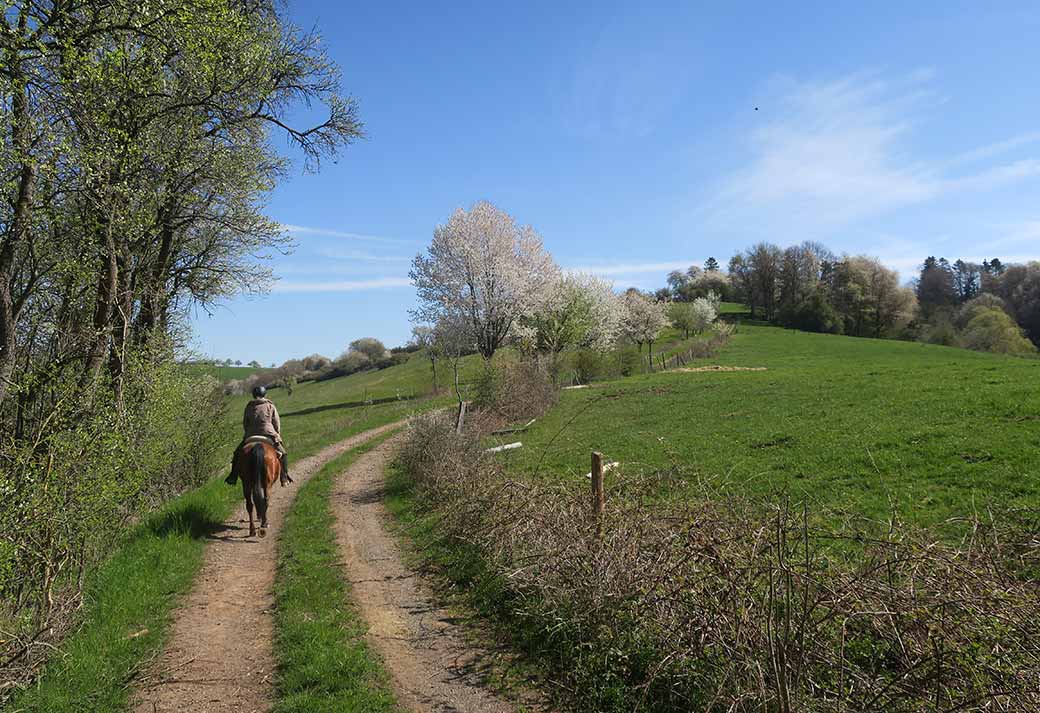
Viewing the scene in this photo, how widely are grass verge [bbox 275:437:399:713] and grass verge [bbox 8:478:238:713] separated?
1443mm

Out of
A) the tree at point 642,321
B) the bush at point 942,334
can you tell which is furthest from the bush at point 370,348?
the bush at point 942,334

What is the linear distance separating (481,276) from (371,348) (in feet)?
177

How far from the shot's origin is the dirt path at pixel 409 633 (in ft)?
19.6

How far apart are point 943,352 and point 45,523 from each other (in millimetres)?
75522

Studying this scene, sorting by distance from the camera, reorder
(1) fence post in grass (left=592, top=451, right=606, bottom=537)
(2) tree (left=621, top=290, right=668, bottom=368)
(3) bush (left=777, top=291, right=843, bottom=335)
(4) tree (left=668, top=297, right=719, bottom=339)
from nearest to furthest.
Answer: 1. (1) fence post in grass (left=592, top=451, right=606, bottom=537)
2. (2) tree (left=621, top=290, right=668, bottom=368)
3. (4) tree (left=668, top=297, right=719, bottom=339)
4. (3) bush (left=777, top=291, right=843, bottom=335)

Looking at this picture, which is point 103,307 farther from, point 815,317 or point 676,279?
A: point 676,279

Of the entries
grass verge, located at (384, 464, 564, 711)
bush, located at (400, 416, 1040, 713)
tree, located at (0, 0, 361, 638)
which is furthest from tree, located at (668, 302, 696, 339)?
bush, located at (400, 416, 1040, 713)

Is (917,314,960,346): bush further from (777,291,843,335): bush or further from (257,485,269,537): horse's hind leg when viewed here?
(257,485,269,537): horse's hind leg

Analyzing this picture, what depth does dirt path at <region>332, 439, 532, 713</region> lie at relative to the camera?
5977 mm

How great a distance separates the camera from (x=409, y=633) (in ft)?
24.3

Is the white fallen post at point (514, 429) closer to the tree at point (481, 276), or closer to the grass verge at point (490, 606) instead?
the grass verge at point (490, 606)

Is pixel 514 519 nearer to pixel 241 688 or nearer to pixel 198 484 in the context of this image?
pixel 241 688

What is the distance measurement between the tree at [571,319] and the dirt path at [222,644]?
31.0m

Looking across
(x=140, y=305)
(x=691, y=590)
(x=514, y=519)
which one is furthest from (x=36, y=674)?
(x=140, y=305)
